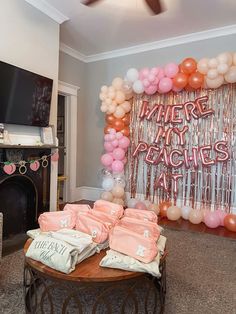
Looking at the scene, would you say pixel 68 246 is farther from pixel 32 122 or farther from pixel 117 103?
pixel 117 103

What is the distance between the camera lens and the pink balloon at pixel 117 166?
167 inches

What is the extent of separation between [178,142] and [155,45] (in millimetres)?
1755

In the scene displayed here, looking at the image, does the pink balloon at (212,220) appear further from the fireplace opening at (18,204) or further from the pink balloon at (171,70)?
the fireplace opening at (18,204)

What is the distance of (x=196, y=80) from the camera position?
3596 millimetres

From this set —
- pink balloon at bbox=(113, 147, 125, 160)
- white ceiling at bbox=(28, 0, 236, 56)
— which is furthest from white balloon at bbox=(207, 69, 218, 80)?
pink balloon at bbox=(113, 147, 125, 160)

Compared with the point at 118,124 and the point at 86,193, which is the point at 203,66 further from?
the point at 86,193

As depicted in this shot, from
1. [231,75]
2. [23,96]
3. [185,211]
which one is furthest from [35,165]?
[231,75]

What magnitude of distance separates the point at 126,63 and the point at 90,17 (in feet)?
4.28

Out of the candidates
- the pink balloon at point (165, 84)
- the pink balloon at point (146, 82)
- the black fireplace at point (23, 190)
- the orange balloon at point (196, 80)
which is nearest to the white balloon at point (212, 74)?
the orange balloon at point (196, 80)

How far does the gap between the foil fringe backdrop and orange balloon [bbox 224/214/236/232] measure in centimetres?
27

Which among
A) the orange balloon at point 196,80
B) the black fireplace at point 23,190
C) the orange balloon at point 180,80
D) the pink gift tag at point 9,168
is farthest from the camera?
the orange balloon at point 180,80

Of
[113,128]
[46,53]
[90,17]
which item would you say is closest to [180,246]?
[113,128]

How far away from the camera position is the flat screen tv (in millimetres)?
2852

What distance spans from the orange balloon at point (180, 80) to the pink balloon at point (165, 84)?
0.09m
